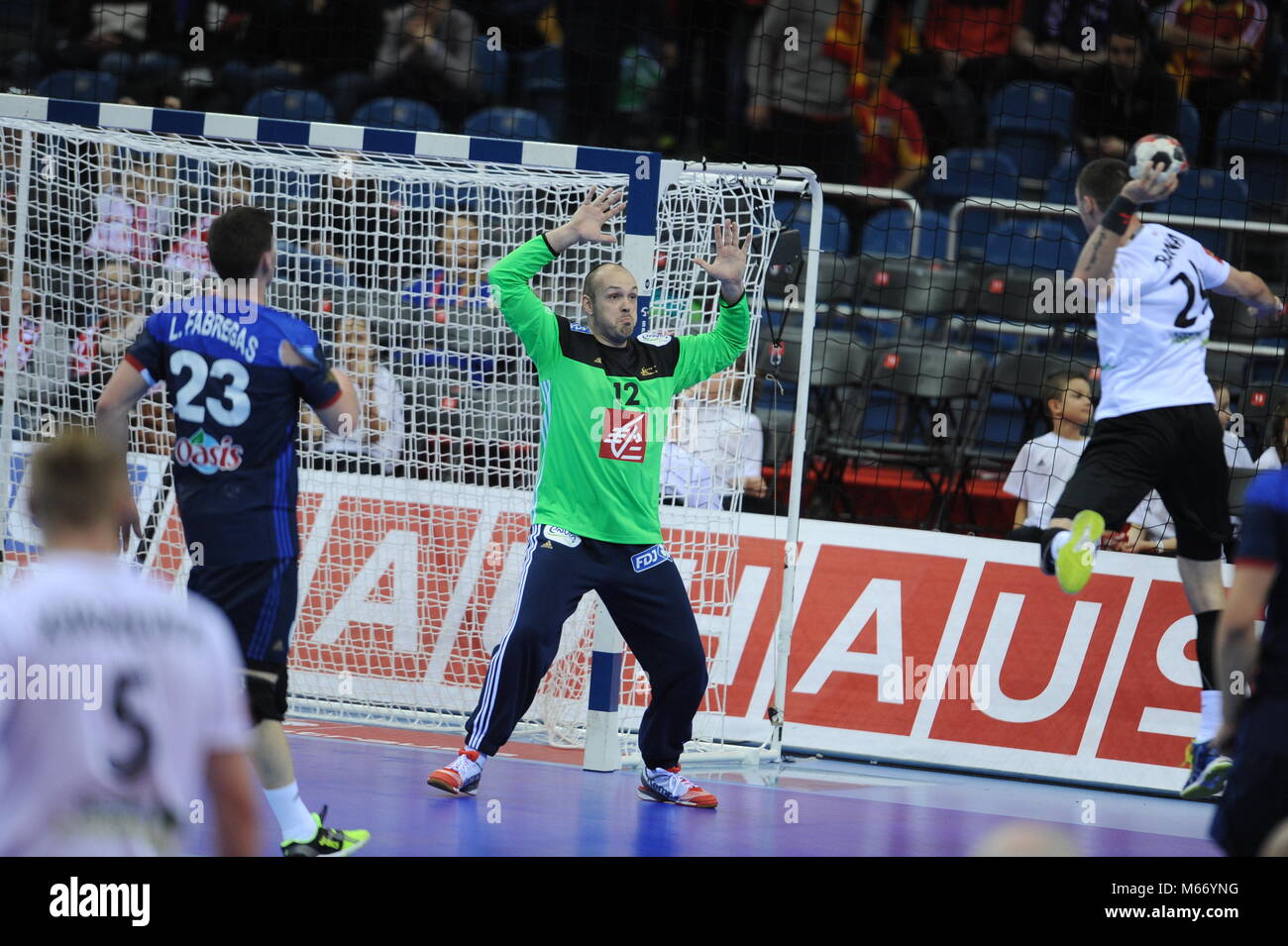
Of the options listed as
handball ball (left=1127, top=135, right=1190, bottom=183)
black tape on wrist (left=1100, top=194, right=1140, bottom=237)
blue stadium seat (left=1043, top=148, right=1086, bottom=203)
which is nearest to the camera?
handball ball (left=1127, top=135, right=1190, bottom=183)

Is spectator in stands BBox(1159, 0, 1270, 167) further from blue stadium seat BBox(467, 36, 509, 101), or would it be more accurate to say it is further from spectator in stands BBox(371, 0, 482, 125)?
spectator in stands BBox(371, 0, 482, 125)

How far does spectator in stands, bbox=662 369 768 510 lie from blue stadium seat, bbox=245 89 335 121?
5579 mm

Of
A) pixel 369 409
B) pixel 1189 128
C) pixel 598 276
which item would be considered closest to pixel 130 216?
Answer: pixel 369 409

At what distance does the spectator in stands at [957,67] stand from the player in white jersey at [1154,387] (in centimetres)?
691

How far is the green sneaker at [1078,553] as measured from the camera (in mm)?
5758

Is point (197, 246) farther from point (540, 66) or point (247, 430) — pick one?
point (540, 66)

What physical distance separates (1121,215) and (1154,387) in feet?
2.36

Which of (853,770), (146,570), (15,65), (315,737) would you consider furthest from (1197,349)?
(15,65)

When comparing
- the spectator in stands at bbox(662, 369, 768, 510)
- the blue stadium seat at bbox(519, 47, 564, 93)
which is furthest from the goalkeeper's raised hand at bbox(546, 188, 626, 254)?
the blue stadium seat at bbox(519, 47, 564, 93)

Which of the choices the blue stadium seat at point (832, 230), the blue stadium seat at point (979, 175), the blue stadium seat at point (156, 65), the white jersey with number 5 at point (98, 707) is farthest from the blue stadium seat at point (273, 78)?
the white jersey with number 5 at point (98, 707)

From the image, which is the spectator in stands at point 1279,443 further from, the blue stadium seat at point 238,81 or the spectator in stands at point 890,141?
the blue stadium seat at point 238,81

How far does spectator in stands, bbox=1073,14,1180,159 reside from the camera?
1213 centimetres

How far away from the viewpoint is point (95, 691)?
2691 millimetres

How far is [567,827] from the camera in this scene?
250 inches
